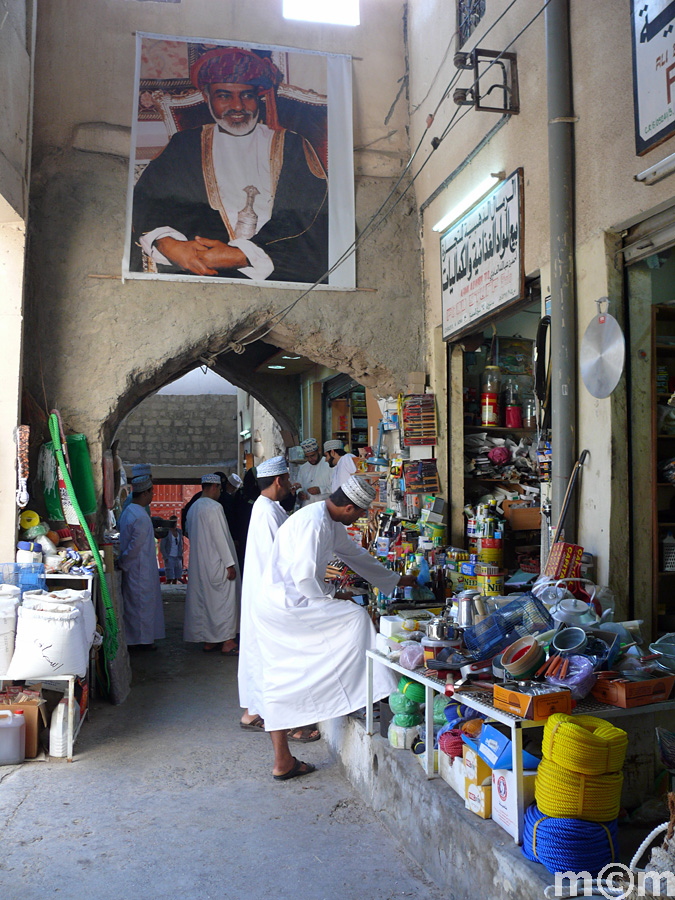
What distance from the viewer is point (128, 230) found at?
239 inches

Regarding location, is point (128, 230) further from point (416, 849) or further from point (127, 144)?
point (416, 849)

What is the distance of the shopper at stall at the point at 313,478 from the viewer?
850 centimetres

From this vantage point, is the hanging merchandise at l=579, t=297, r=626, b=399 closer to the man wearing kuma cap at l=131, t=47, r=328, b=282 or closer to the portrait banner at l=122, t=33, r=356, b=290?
the portrait banner at l=122, t=33, r=356, b=290

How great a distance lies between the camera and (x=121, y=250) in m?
6.08

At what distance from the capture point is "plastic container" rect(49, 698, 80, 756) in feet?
14.4

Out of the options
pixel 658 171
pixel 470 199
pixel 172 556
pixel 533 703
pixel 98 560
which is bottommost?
pixel 172 556

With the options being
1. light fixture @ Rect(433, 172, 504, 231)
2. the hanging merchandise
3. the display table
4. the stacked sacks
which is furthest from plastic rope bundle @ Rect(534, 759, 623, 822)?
light fixture @ Rect(433, 172, 504, 231)

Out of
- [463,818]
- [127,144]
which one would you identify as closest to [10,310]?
[127,144]

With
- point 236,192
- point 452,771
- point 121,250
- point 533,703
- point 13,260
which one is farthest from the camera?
point 236,192

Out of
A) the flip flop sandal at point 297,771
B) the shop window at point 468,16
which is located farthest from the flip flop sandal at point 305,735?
the shop window at point 468,16

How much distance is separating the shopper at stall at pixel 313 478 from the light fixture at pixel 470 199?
136 inches

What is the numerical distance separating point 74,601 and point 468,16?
500cm

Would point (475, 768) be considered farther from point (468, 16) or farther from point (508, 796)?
point (468, 16)

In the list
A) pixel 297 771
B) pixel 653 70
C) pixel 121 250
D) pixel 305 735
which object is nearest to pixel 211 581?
pixel 305 735
